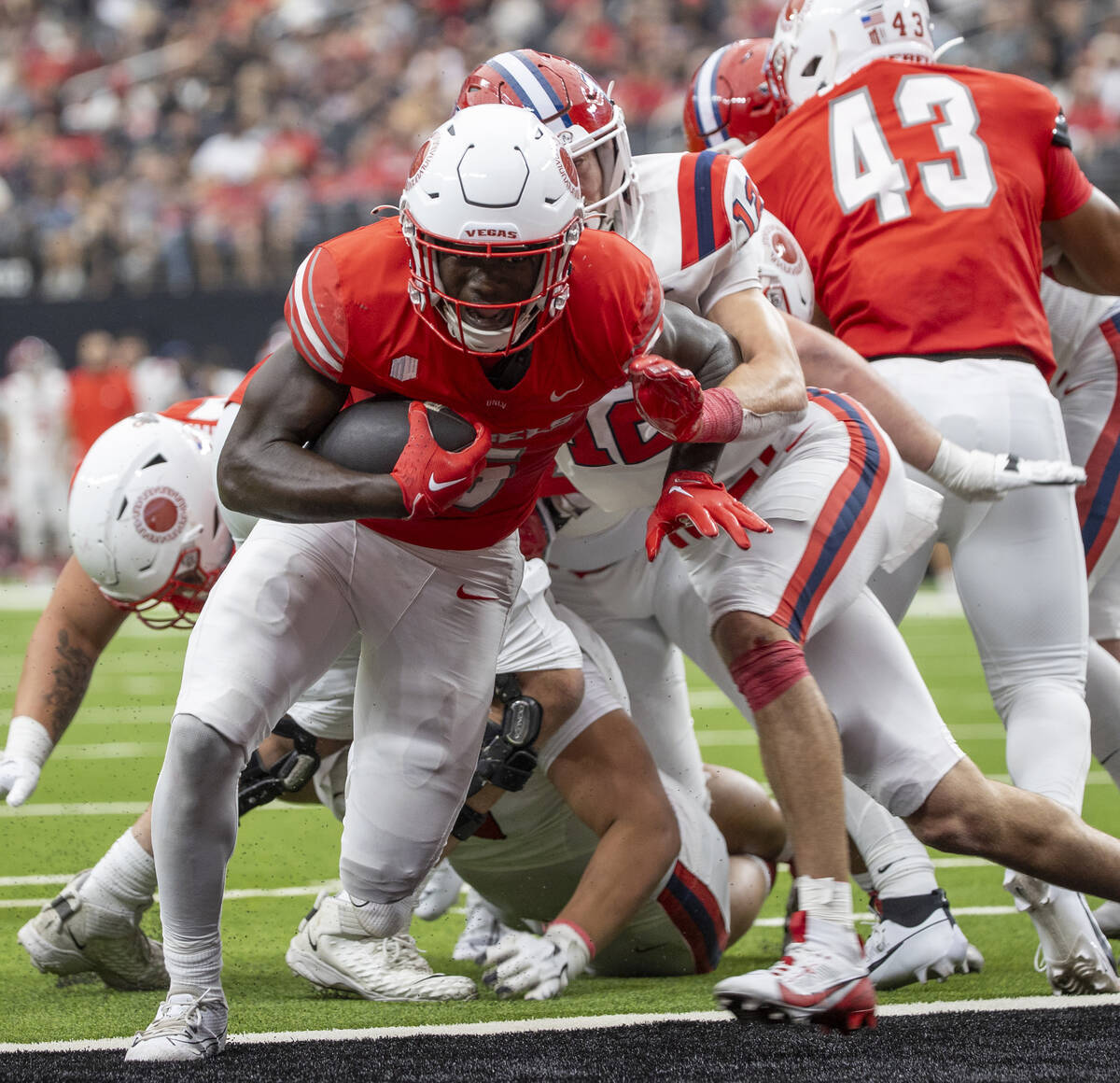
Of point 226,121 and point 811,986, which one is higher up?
point 226,121

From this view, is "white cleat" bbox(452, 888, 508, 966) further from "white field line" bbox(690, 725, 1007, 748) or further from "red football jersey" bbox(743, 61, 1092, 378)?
"white field line" bbox(690, 725, 1007, 748)

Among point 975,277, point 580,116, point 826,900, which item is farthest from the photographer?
point 975,277

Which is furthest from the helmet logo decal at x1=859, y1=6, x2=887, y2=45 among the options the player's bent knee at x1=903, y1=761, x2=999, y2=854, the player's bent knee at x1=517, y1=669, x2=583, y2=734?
the player's bent knee at x1=903, y1=761, x2=999, y2=854

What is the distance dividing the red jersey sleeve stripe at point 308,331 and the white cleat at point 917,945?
4.85 ft

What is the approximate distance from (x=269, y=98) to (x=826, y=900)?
1341cm

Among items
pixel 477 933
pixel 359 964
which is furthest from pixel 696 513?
pixel 477 933

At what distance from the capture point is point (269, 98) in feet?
48.9

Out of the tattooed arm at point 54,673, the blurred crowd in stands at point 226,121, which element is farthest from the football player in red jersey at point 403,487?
the blurred crowd in stands at point 226,121

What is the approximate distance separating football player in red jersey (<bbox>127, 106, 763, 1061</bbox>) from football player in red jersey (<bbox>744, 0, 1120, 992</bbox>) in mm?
894

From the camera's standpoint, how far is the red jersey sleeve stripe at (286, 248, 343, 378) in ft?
8.09

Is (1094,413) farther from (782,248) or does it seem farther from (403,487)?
(403,487)

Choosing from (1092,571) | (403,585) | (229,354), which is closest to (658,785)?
(403,585)

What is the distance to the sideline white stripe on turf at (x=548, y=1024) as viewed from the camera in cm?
261

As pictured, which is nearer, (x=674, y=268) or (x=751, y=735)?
(x=674, y=268)
